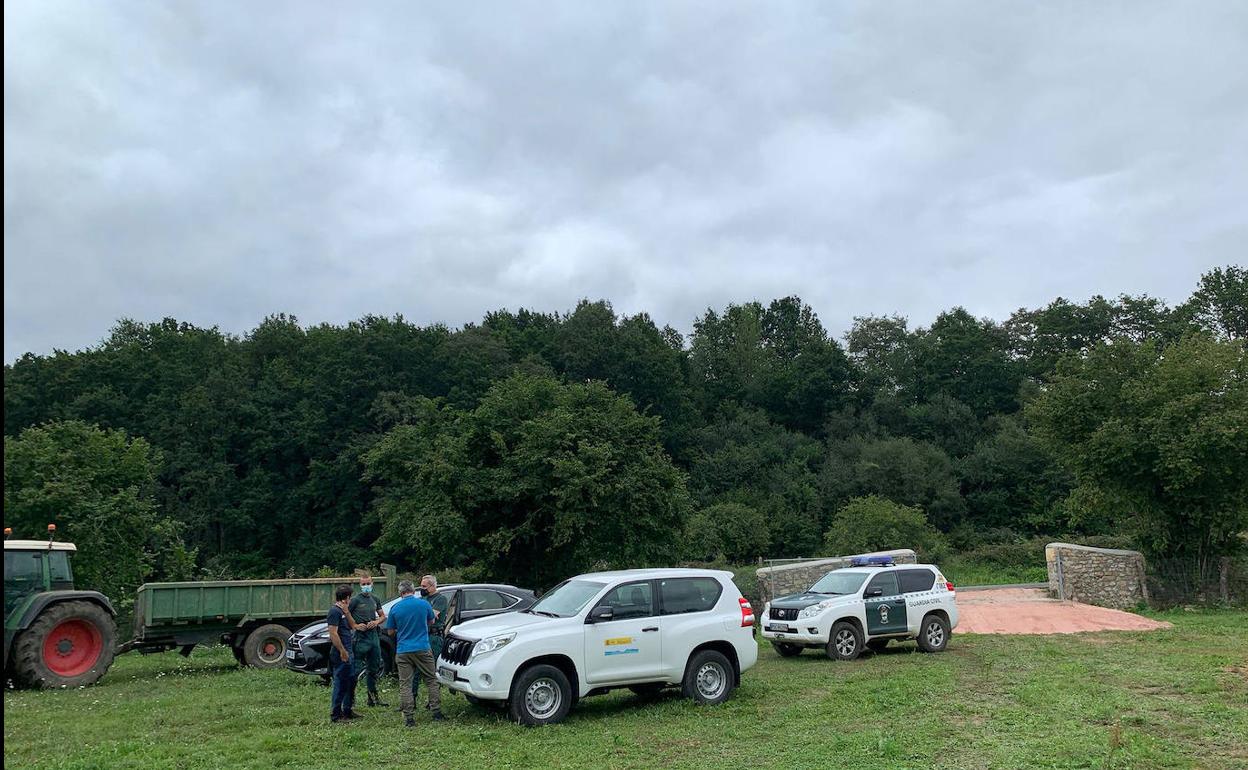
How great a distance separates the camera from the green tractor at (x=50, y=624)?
14.9 m

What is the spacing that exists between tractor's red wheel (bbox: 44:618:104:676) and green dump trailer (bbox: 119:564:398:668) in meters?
1.18

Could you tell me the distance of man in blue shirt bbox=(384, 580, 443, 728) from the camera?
11.2m

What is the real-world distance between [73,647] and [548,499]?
53.5ft

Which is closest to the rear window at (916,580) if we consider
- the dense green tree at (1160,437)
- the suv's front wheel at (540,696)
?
the suv's front wheel at (540,696)

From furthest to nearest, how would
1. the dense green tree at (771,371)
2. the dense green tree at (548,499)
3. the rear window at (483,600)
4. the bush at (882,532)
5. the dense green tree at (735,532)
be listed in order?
1. the dense green tree at (771,371)
2. the dense green tree at (735,532)
3. the bush at (882,532)
4. the dense green tree at (548,499)
5. the rear window at (483,600)

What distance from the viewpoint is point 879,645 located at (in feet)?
56.7

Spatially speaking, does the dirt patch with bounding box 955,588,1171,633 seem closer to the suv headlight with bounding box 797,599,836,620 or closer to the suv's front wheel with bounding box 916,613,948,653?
the suv's front wheel with bounding box 916,613,948,653

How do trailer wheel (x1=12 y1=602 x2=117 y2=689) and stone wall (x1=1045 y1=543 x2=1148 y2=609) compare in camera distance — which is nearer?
trailer wheel (x1=12 y1=602 x2=117 y2=689)

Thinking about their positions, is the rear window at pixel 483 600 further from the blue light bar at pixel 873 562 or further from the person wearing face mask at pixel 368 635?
the blue light bar at pixel 873 562

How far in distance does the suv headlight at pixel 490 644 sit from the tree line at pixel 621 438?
18084 millimetres

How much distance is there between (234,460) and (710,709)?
5608 centimetres

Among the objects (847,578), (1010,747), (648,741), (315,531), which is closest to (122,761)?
(648,741)

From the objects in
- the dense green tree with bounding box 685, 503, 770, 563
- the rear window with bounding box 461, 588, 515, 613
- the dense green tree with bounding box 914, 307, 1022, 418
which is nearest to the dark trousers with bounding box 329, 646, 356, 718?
the rear window with bounding box 461, 588, 515, 613

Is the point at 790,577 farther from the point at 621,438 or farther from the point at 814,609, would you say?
the point at 621,438
